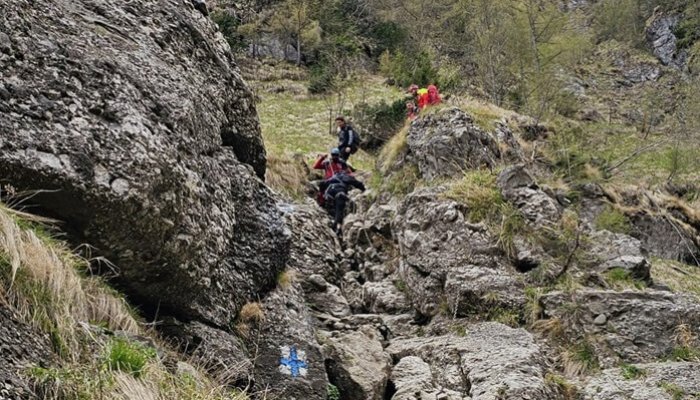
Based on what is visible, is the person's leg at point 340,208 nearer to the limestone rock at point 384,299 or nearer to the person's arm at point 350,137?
the person's arm at point 350,137

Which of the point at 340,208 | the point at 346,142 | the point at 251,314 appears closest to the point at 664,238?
the point at 340,208

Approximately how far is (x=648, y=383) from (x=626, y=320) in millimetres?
1335

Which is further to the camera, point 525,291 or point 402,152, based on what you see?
point 402,152

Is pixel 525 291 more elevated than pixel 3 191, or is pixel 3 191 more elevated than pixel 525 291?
pixel 3 191

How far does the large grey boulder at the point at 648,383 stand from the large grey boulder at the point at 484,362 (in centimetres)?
58

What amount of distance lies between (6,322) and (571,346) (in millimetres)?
6547

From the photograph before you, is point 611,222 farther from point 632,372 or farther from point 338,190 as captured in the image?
point 632,372

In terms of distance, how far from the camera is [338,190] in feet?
46.0

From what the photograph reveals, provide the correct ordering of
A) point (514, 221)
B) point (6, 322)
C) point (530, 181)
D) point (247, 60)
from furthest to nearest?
point (247, 60) → point (530, 181) → point (514, 221) → point (6, 322)

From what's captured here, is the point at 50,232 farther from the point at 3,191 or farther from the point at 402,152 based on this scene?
the point at 402,152

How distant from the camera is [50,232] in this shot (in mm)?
5023

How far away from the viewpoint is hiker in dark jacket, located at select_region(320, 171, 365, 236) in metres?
13.6

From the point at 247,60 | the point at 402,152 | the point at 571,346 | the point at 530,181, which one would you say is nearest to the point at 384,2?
the point at 247,60

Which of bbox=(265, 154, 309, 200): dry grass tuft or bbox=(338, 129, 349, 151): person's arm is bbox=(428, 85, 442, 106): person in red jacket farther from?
bbox=(265, 154, 309, 200): dry grass tuft
